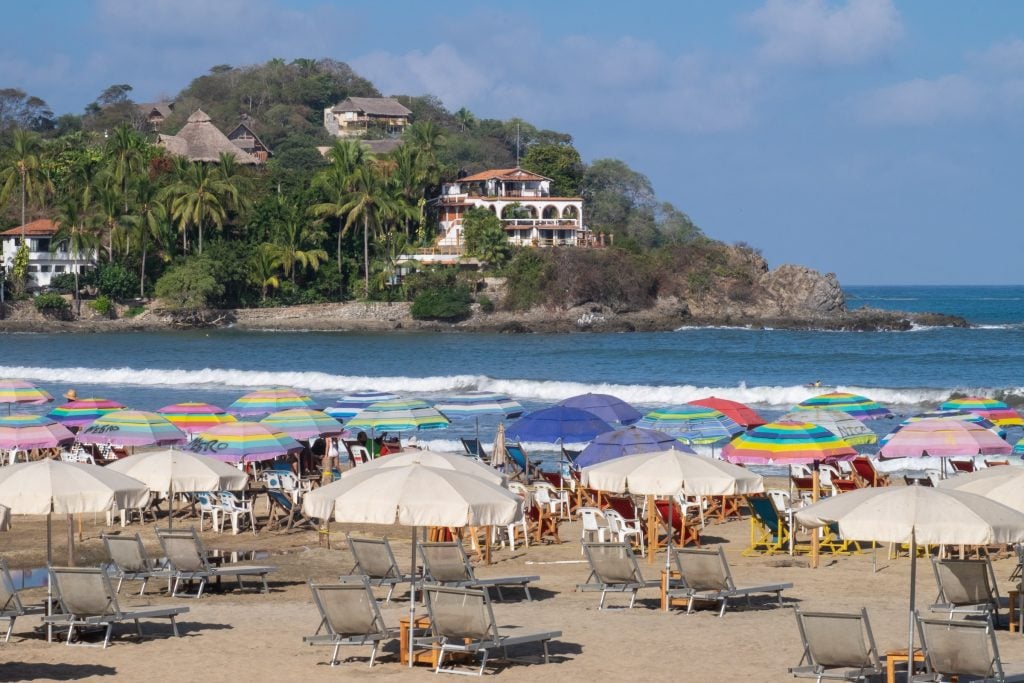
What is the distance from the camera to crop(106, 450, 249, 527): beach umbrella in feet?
45.5

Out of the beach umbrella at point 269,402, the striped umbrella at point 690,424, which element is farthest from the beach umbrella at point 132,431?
the striped umbrella at point 690,424

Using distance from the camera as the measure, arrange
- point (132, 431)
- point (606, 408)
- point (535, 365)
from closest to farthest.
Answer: point (132, 431)
point (606, 408)
point (535, 365)

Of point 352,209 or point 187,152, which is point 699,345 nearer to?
point 352,209

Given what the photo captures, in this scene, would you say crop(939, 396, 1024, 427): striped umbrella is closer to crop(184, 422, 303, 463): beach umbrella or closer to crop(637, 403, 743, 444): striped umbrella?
crop(637, 403, 743, 444): striped umbrella

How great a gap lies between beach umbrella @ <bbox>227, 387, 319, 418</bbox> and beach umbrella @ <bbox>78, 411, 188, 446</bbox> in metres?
2.63

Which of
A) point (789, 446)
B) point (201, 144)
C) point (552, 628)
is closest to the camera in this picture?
point (552, 628)

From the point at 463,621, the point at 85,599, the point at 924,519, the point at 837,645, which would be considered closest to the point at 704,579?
the point at 837,645

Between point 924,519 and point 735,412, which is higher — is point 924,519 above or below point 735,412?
above

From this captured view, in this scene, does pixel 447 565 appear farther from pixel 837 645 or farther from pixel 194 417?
pixel 194 417

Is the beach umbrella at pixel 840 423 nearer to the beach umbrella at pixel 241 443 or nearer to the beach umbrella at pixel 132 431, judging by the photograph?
the beach umbrella at pixel 241 443

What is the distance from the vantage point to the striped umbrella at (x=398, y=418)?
20812 mm

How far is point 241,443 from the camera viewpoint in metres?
18.0

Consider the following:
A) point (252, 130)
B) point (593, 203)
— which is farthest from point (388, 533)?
point (252, 130)

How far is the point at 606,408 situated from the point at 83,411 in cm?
832
